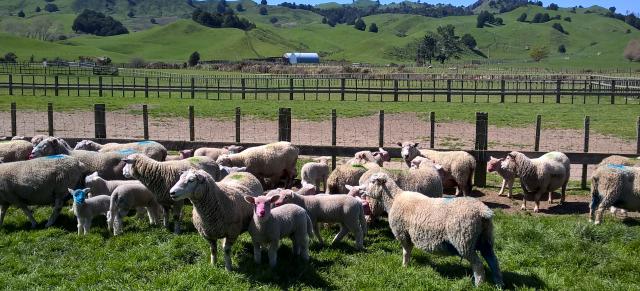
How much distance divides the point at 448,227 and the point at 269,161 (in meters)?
5.61

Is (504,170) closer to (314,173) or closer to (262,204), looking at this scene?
(314,173)

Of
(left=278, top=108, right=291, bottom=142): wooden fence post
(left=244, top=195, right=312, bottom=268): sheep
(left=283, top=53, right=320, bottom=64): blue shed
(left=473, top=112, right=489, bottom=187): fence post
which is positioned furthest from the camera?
(left=283, top=53, right=320, bottom=64): blue shed

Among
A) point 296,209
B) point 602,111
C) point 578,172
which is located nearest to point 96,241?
point 296,209

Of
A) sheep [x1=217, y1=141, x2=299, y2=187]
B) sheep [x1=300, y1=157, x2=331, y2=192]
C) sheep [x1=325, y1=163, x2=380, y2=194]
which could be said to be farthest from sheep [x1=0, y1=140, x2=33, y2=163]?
sheep [x1=325, y1=163, x2=380, y2=194]

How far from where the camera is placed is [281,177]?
40.4ft

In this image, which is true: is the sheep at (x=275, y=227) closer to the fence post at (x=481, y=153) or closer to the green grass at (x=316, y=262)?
the green grass at (x=316, y=262)

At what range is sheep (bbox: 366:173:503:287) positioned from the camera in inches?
270

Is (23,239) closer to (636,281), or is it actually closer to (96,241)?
(96,241)

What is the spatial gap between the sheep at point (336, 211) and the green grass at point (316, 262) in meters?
0.22

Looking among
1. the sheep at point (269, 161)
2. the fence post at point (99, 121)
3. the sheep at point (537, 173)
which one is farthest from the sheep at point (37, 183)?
the sheep at point (537, 173)

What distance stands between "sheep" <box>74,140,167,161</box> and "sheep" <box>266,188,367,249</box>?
421 centimetres

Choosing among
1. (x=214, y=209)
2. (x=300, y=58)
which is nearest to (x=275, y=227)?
(x=214, y=209)

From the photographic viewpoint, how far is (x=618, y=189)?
9.56 metres

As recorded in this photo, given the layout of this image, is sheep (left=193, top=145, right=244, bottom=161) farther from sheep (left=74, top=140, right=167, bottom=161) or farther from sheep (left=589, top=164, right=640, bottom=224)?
sheep (left=589, top=164, right=640, bottom=224)
